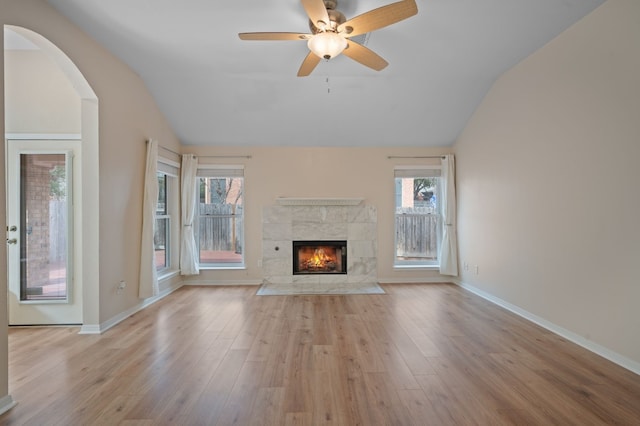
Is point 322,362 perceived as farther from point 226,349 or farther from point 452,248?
point 452,248

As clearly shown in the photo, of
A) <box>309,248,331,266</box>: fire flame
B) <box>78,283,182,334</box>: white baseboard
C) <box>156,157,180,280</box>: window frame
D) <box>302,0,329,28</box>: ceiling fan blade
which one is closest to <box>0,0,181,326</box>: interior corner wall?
<box>78,283,182,334</box>: white baseboard

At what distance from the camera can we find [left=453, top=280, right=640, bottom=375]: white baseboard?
2410 mm

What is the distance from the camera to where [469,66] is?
3.65 meters

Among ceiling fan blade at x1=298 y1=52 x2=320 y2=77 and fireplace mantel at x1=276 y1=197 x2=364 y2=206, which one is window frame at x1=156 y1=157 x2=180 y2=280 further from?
ceiling fan blade at x1=298 y1=52 x2=320 y2=77

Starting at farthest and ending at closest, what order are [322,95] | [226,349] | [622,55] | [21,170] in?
1. [322,95]
2. [21,170]
3. [226,349]
4. [622,55]

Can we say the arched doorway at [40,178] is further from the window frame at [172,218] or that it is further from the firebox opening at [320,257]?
the firebox opening at [320,257]

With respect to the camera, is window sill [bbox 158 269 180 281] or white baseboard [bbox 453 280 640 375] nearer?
white baseboard [bbox 453 280 640 375]

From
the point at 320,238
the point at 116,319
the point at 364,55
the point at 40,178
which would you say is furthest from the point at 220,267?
the point at 364,55

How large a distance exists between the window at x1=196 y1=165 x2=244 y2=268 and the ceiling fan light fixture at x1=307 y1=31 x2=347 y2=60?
11.0 ft

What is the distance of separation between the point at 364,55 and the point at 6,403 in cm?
348

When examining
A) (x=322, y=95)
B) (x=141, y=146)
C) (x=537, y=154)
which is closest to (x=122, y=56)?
(x=141, y=146)

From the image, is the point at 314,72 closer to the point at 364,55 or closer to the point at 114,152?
the point at 364,55

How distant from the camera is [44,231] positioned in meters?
3.32

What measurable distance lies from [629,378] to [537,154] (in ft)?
7.13
